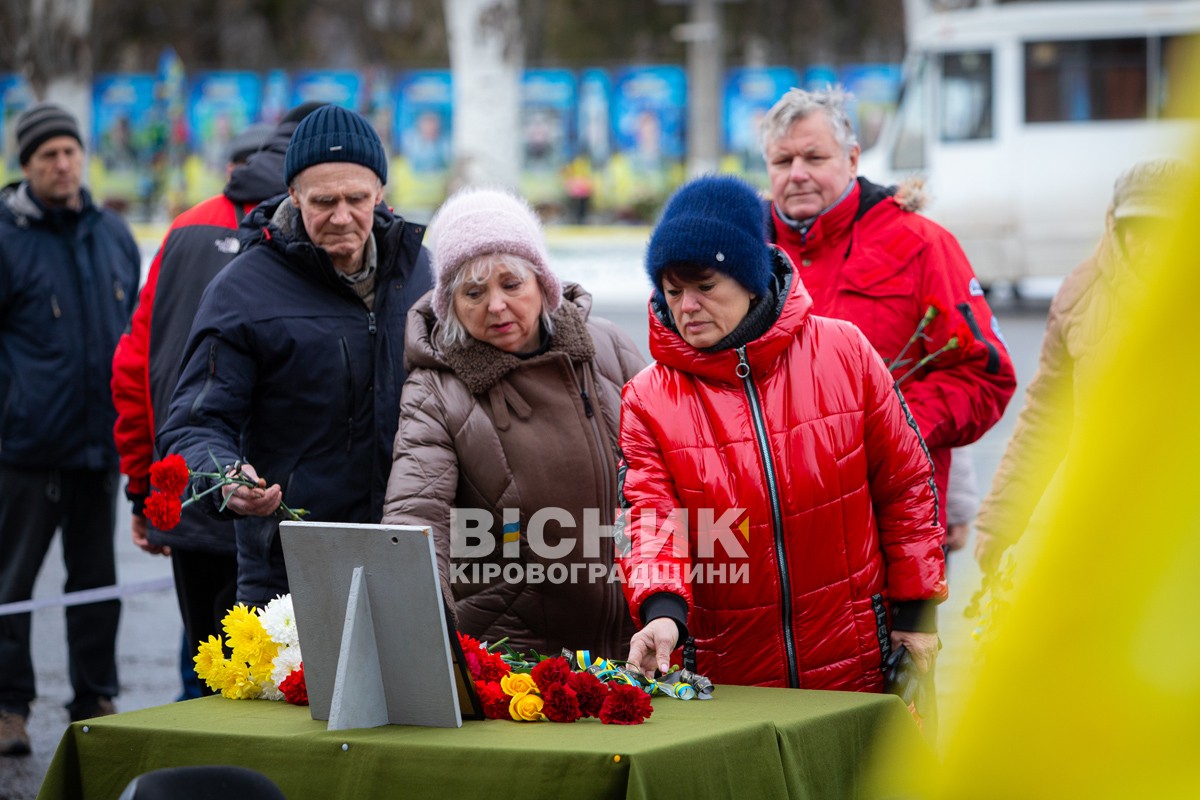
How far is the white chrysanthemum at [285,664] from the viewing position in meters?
3.05

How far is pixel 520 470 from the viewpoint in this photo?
3.61 metres

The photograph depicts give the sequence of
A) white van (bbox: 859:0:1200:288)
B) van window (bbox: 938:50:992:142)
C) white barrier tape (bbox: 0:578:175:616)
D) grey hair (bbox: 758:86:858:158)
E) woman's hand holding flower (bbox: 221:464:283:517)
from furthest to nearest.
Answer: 1. van window (bbox: 938:50:992:142)
2. white van (bbox: 859:0:1200:288)
3. white barrier tape (bbox: 0:578:175:616)
4. grey hair (bbox: 758:86:858:158)
5. woman's hand holding flower (bbox: 221:464:283:517)

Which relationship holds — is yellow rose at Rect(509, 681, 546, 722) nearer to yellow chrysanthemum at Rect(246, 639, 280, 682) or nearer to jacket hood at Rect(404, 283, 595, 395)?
yellow chrysanthemum at Rect(246, 639, 280, 682)

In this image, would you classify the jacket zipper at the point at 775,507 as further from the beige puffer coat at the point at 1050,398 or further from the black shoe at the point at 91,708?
the black shoe at the point at 91,708

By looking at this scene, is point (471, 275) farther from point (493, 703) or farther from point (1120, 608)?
point (1120, 608)

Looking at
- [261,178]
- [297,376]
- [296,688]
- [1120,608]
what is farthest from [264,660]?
[1120,608]

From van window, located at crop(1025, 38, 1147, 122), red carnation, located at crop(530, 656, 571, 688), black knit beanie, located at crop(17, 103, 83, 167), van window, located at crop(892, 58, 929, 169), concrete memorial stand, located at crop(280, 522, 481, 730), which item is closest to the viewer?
concrete memorial stand, located at crop(280, 522, 481, 730)

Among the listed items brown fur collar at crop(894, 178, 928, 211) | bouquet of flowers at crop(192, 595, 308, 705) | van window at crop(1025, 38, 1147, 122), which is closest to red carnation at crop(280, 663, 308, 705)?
bouquet of flowers at crop(192, 595, 308, 705)

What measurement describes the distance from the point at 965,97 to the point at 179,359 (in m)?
17.8

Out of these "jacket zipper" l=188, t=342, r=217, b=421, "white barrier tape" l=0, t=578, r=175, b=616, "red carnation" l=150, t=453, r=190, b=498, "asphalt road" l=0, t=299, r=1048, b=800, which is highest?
"jacket zipper" l=188, t=342, r=217, b=421

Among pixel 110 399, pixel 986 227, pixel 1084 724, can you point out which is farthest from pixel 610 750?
pixel 986 227

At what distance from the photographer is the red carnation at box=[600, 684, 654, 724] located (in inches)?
108

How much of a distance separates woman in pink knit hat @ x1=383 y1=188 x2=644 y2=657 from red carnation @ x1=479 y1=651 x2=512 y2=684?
553 mm

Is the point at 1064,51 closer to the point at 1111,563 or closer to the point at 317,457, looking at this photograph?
the point at 317,457
